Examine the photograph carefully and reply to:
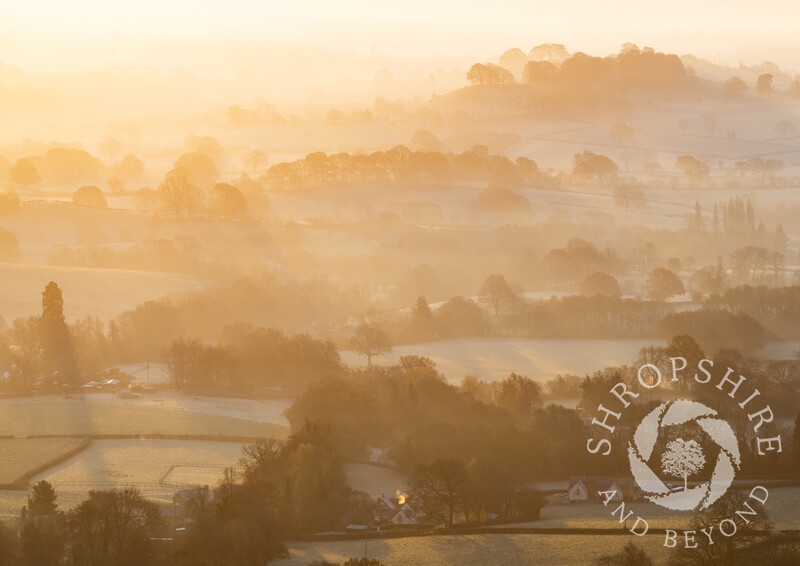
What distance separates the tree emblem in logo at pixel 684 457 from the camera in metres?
18.6

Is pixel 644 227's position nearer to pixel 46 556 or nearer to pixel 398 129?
pixel 398 129

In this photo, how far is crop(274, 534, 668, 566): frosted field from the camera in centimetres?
1638

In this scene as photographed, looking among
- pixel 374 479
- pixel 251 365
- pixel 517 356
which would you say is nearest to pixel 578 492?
pixel 374 479

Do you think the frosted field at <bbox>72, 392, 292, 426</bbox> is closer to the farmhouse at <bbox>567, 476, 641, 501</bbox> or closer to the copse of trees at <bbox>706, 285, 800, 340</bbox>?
the farmhouse at <bbox>567, 476, 641, 501</bbox>

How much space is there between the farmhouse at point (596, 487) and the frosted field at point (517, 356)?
336 inches

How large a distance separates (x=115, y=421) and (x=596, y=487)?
1014 cm

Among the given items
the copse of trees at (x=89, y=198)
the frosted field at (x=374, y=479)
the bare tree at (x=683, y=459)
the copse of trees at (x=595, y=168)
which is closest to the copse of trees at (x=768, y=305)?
the bare tree at (x=683, y=459)

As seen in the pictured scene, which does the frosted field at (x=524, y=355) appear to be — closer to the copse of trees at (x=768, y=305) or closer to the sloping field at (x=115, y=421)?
the copse of trees at (x=768, y=305)

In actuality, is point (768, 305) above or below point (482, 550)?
above

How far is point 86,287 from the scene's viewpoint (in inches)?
1549

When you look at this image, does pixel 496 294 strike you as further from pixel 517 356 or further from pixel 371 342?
pixel 371 342

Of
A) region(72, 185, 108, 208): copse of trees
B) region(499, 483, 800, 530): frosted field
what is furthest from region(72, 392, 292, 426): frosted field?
region(72, 185, 108, 208): copse of trees

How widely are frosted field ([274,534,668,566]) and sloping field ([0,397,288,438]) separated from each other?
6746 millimetres

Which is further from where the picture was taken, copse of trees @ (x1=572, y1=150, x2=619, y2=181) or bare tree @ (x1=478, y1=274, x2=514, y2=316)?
copse of trees @ (x1=572, y1=150, x2=619, y2=181)
